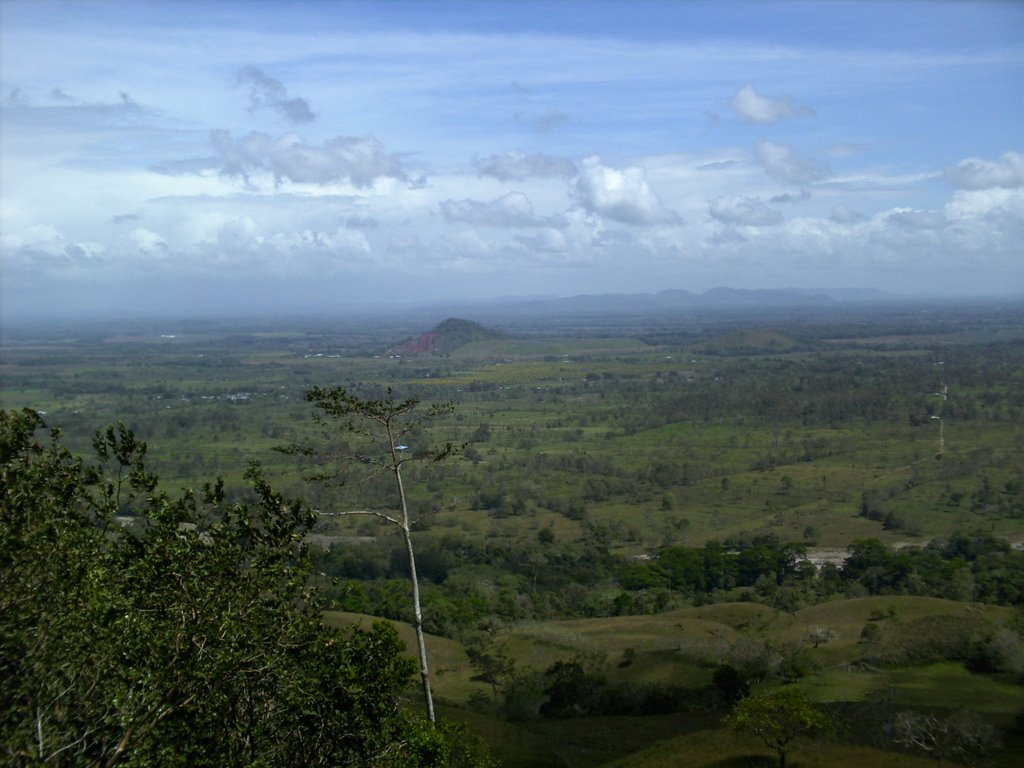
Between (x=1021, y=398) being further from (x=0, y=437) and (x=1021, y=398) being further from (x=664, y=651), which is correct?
(x=0, y=437)

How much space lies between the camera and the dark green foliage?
30.0 ft

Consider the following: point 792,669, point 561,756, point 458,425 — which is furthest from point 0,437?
point 458,425

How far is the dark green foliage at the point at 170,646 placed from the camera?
9141 mm

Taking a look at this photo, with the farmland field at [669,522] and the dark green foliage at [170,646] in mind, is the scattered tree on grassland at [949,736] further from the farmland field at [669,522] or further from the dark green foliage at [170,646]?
the dark green foliage at [170,646]

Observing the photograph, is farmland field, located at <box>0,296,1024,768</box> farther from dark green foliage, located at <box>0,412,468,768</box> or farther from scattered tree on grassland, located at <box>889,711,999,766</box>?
dark green foliage, located at <box>0,412,468,768</box>

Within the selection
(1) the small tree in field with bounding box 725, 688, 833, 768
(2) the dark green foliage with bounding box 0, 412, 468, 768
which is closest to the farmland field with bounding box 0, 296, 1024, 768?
(1) the small tree in field with bounding box 725, 688, 833, 768

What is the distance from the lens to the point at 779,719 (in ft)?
82.1

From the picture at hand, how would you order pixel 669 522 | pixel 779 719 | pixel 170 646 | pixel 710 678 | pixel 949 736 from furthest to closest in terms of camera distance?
pixel 669 522 → pixel 710 678 → pixel 949 736 → pixel 779 719 → pixel 170 646

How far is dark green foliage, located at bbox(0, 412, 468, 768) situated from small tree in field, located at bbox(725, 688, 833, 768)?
49.8ft

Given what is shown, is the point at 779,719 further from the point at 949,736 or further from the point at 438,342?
the point at 438,342

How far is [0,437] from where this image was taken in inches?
523

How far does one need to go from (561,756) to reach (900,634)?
1879 centimetres

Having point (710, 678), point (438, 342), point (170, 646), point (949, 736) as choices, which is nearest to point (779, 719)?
point (949, 736)

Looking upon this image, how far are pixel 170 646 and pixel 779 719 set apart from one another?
20.6 metres
